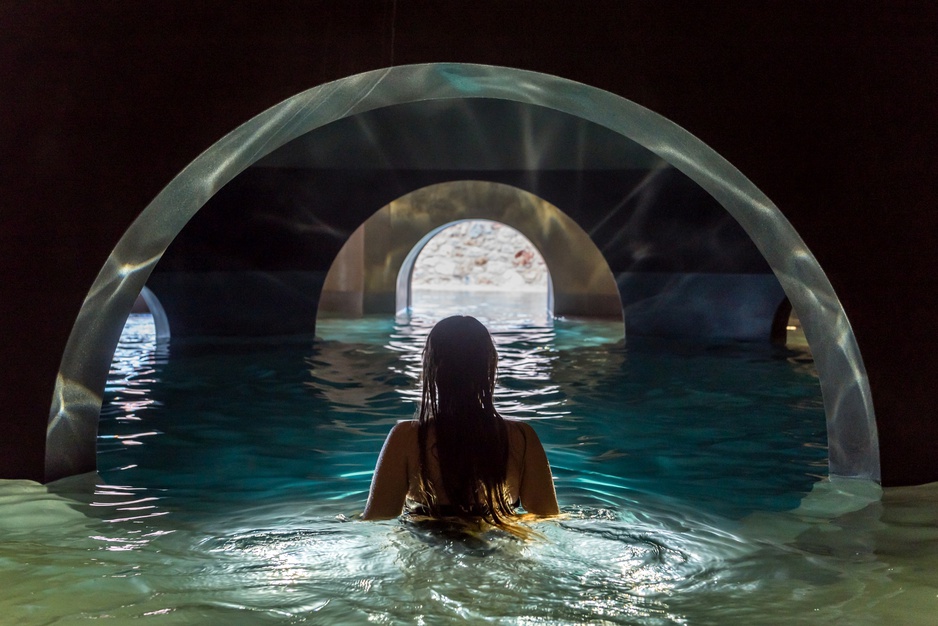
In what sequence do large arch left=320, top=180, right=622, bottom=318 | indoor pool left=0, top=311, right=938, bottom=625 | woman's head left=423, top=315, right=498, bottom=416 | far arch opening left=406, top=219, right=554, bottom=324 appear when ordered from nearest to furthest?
indoor pool left=0, top=311, right=938, bottom=625 → woman's head left=423, top=315, right=498, bottom=416 → large arch left=320, top=180, right=622, bottom=318 → far arch opening left=406, top=219, right=554, bottom=324

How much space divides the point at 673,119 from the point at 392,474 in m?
2.05

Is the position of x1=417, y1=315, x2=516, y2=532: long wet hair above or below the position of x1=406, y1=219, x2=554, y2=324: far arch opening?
below

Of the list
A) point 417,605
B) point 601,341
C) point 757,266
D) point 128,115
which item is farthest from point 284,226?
point 417,605

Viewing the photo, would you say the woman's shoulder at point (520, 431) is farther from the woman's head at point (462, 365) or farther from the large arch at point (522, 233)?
the large arch at point (522, 233)

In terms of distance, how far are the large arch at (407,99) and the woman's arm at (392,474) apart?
1.69 m

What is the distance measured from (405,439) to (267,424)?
3.42m

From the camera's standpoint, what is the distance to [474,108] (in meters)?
11.2

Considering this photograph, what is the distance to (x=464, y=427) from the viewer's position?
300 centimetres

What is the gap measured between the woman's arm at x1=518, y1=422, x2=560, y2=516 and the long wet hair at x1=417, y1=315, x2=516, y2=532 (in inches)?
3.5

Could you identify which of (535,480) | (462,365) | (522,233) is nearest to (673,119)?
(462,365)

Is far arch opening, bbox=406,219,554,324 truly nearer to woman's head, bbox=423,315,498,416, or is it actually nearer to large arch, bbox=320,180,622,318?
large arch, bbox=320,180,622,318

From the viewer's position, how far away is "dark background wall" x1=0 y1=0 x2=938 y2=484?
382 cm

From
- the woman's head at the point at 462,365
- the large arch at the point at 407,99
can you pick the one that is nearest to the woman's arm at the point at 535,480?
the woman's head at the point at 462,365

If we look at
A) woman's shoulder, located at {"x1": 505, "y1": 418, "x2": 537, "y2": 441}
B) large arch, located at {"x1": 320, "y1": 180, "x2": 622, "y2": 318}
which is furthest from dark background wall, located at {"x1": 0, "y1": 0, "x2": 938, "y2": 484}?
large arch, located at {"x1": 320, "y1": 180, "x2": 622, "y2": 318}
